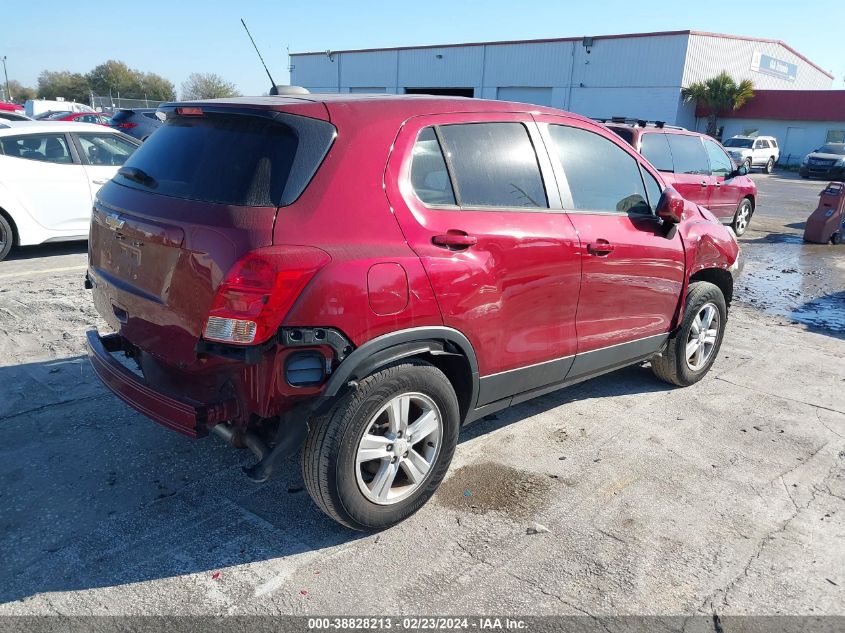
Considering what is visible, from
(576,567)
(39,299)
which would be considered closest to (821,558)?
(576,567)

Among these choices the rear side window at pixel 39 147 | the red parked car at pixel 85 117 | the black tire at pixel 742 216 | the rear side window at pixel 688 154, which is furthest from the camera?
the red parked car at pixel 85 117

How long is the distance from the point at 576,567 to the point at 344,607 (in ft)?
3.45

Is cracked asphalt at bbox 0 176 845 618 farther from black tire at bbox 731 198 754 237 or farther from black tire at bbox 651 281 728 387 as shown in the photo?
black tire at bbox 731 198 754 237

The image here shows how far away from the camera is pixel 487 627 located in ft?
8.68

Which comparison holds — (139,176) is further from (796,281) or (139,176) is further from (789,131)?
(789,131)

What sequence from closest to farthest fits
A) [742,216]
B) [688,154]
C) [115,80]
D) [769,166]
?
1. [688,154]
2. [742,216]
3. [769,166]
4. [115,80]

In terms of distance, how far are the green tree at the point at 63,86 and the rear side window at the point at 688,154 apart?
242ft

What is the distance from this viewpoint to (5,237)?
26.5 ft

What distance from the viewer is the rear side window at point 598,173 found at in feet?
13.0

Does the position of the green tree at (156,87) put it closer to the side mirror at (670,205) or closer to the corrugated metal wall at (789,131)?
the corrugated metal wall at (789,131)

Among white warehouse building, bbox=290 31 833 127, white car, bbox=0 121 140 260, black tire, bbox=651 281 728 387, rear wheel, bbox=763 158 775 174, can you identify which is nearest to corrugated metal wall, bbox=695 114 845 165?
white warehouse building, bbox=290 31 833 127

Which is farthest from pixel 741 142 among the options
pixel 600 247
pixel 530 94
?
pixel 600 247

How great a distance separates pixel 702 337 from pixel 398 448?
121 inches

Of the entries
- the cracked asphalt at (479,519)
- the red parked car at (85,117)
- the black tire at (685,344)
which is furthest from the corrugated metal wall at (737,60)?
the cracked asphalt at (479,519)
